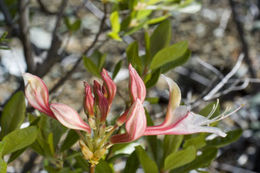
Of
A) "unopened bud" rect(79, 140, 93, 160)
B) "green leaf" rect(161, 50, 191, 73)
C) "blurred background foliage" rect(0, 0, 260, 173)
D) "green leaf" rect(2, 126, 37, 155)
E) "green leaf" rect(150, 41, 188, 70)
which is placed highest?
"green leaf" rect(150, 41, 188, 70)

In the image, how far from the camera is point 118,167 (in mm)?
1828

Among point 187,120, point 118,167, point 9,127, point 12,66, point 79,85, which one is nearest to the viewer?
point 187,120

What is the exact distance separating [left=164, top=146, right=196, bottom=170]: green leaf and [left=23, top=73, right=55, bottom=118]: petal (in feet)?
0.87

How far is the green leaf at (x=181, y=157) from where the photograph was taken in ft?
2.31

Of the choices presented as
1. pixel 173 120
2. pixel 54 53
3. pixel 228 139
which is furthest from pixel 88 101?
pixel 54 53

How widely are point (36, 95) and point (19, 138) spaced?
11 centimetres

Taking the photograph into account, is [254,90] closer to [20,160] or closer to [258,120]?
[258,120]

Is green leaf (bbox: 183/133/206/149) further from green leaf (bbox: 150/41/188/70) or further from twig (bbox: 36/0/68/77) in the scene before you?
twig (bbox: 36/0/68/77)

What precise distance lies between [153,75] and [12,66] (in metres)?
1.61

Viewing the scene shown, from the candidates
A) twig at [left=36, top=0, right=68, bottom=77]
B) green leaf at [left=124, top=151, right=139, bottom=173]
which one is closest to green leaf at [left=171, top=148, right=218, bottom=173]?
green leaf at [left=124, top=151, right=139, bottom=173]

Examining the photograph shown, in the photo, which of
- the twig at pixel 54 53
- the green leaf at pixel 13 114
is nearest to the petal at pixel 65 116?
the green leaf at pixel 13 114

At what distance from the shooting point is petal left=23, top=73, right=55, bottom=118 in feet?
1.95

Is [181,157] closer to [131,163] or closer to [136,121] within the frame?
[131,163]

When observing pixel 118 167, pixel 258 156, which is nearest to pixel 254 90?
pixel 258 156
